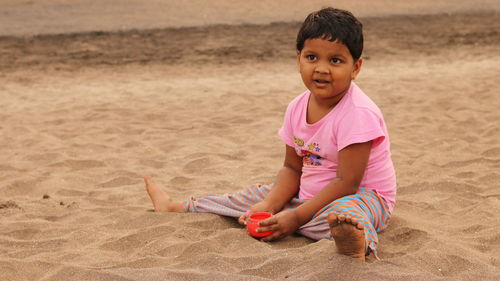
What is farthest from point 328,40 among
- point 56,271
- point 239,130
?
point 239,130

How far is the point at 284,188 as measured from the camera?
3145 mm

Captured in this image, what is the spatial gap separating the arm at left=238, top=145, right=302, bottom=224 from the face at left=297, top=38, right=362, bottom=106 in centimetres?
45

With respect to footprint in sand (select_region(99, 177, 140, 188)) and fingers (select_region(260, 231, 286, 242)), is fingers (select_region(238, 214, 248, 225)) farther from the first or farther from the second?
footprint in sand (select_region(99, 177, 140, 188))

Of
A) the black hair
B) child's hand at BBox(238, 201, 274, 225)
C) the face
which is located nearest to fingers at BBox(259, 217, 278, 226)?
child's hand at BBox(238, 201, 274, 225)

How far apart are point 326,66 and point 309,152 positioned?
47 cm

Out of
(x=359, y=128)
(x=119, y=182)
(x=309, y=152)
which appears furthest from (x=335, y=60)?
(x=119, y=182)

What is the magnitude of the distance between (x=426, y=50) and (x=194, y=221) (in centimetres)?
834

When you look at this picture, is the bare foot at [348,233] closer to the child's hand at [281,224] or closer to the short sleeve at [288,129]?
the child's hand at [281,224]

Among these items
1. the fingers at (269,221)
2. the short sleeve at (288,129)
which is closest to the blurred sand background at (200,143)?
the fingers at (269,221)

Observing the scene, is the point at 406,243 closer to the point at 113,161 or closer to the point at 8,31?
the point at 113,161

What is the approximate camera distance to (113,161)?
4.68 m

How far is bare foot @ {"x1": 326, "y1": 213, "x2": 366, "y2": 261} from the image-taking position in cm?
235

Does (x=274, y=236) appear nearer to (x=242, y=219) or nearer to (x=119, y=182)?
(x=242, y=219)

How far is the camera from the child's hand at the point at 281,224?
286cm
